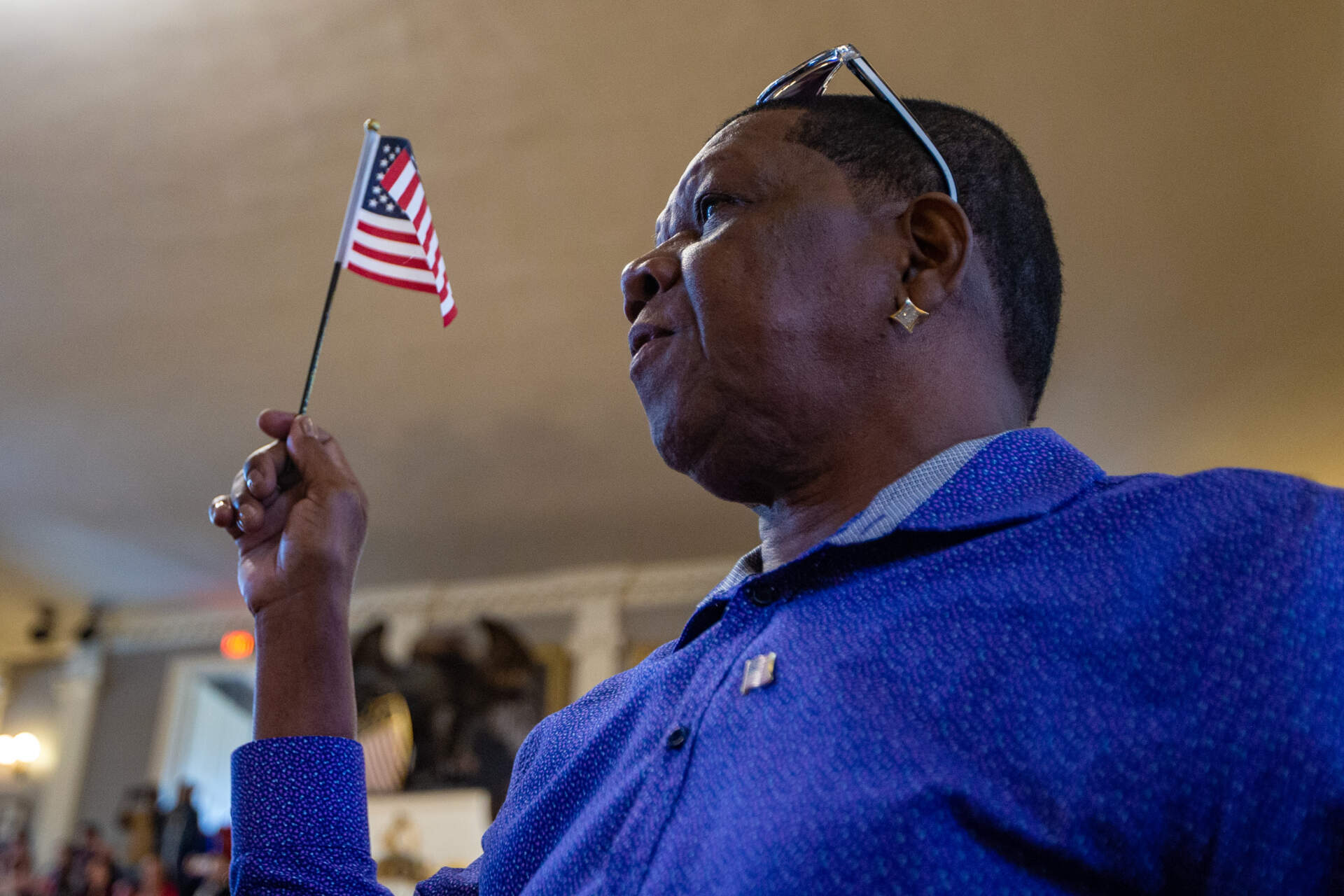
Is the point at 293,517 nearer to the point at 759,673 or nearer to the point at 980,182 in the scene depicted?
the point at 759,673

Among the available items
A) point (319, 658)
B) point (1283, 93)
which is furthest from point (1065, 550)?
point (1283, 93)

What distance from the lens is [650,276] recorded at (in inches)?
39.0

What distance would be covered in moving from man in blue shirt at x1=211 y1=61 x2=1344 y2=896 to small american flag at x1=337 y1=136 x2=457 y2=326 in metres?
0.65

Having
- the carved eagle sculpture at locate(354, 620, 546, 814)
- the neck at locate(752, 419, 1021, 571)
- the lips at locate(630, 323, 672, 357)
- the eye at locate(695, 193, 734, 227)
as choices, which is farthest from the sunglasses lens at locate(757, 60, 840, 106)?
the carved eagle sculpture at locate(354, 620, 546, 814)

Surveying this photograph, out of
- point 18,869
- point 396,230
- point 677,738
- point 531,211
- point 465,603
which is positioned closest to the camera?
point 677,738

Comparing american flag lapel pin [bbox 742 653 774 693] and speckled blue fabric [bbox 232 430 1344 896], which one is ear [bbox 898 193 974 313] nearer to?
speckled blue fabric [bbox 232 430 1344 896]

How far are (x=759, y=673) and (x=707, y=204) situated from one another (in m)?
0.47

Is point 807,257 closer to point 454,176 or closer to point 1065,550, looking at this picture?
point 1065,550

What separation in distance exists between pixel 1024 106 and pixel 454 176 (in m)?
1.79

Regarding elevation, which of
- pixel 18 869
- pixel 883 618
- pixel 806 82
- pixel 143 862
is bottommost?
pixel 18 869

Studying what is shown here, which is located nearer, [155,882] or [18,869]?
[155,882]

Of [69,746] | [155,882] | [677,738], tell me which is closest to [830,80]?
[677,738]

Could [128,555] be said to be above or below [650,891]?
above

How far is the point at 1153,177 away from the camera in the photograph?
3701 millimetres
